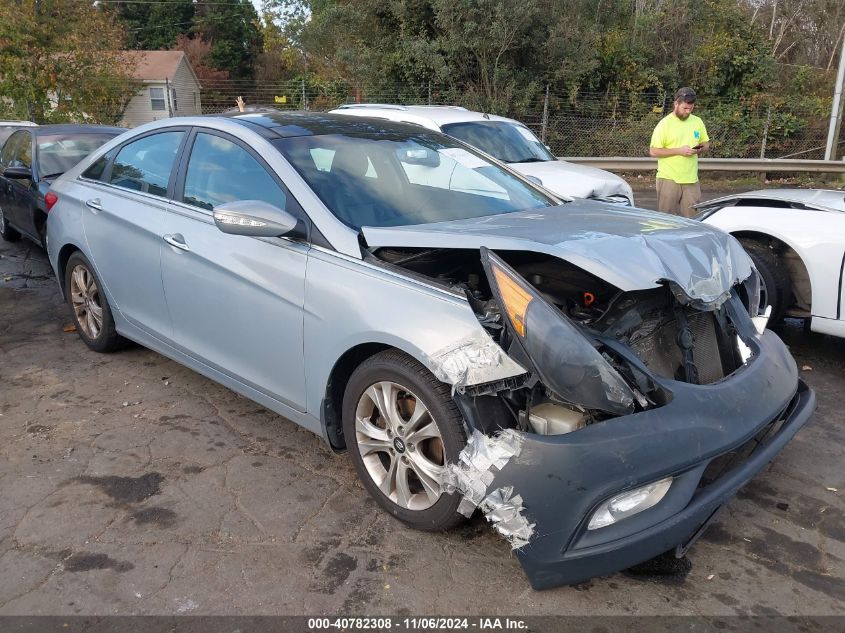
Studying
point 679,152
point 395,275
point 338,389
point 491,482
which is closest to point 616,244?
point 395,275

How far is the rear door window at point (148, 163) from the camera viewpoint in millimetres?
4059

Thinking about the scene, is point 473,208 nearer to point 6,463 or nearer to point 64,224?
point 6,463

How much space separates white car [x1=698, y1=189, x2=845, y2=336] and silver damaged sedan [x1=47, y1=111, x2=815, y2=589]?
1.26 meters

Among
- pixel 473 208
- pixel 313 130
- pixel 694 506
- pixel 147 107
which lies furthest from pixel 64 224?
pixel 147 107

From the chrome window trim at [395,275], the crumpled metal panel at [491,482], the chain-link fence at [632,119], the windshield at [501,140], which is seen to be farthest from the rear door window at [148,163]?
the chain-link fence at [632,119]

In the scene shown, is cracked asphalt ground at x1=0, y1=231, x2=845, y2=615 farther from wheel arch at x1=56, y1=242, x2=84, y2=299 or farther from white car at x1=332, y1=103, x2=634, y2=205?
white car at x1=332, y1=103, x2=634, y2=205

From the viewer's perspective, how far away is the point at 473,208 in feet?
11.8

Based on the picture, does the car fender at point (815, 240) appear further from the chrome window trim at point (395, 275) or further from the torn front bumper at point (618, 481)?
the chrome window trim at point (395, 275)

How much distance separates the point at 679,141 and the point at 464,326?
577 centimetres

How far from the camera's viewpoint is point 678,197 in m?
7.59

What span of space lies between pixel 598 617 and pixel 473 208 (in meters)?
2.01

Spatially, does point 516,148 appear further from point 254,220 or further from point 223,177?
point 254,220

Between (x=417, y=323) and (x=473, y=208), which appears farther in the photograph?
(x=473, y=208)

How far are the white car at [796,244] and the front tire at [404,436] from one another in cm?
276
